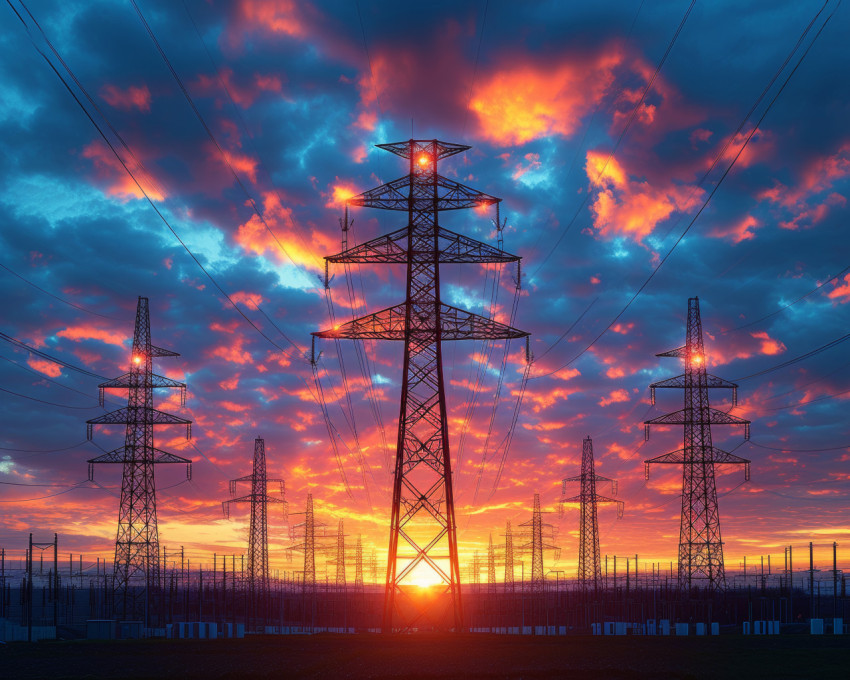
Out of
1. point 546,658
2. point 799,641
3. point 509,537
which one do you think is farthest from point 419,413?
point 509,537

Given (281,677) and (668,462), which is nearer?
(281,677)

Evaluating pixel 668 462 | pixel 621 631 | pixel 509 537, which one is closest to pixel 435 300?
pixel 668 462

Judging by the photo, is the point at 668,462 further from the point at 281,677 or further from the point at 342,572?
the point at 342,572

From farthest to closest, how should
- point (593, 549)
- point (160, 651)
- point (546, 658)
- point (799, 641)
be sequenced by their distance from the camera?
point (593, 549) → point (799, 641) → point (160, 651) → point (546, 658)

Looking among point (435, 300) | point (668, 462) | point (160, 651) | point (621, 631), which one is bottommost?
point (621, 631)

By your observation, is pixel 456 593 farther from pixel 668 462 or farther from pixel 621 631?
pixel 621 631

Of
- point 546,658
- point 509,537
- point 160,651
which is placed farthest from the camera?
point 509,537

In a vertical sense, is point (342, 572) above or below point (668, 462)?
below
